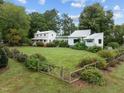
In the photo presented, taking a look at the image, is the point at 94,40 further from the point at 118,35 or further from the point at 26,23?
the point at 26,23

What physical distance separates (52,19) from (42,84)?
198ft

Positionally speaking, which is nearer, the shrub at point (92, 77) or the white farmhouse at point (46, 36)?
the shrub at point (92, 77)

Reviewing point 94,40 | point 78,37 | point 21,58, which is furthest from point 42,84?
point 78,37

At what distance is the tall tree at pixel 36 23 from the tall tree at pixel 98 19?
15.7 meters

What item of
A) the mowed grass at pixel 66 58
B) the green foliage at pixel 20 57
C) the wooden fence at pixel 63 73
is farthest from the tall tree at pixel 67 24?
the wooden fence at pixel 63 73

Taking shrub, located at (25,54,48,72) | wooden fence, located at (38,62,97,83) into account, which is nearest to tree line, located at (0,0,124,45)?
shrub, located at (25,54,48,72)

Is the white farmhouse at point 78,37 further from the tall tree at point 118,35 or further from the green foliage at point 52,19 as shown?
the green foliage at point 52,19

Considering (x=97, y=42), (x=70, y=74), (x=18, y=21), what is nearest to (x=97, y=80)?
(x=70, y=74)

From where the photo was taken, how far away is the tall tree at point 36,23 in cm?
5969

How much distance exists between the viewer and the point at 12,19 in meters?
45.1

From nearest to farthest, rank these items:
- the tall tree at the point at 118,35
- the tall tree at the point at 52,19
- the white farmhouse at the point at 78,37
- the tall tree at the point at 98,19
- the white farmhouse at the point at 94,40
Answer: the white farmhouse at the point at 94,40
the white farmhouse at the point at 78,37
the tall tree at the point at 118,35
the tall tree at the point at 98,19
the tall tree at the point at 52,19

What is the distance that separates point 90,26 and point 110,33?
536 cm

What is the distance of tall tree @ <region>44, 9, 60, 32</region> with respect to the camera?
69.2 m

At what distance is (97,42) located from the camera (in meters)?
40.4
